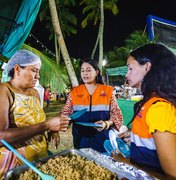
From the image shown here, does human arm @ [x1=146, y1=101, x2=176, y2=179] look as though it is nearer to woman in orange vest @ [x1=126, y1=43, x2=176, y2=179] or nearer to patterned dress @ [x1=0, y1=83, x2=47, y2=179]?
woman in orange vest @ [x1=126, y1=43, x2=176, y2=179]

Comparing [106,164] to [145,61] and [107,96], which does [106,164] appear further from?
[107,96]

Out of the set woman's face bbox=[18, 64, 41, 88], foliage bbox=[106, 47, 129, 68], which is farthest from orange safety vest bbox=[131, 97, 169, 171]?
foliage bbox=[106, 47, 129, 68]

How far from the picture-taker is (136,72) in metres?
1.64

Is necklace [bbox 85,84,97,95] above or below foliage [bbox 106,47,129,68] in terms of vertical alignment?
below

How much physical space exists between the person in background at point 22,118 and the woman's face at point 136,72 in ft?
2.12

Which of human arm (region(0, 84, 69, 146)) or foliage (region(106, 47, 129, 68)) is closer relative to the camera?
human arm (region(0, 84, 69, 146))

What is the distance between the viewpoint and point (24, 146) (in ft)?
5.64

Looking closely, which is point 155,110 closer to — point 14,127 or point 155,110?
point 155,110

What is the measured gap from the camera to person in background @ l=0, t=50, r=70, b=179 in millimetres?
1563

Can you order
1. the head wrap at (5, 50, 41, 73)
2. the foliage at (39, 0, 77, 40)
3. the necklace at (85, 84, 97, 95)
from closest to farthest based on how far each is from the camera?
the head wrap at (5, 50, 41, 73), the necklace at (85, 84, 97, 95), the foliage at (39, 0, 77, 40)

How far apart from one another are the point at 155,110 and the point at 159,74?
0.33 m

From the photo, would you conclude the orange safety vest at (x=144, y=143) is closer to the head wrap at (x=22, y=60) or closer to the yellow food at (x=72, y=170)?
the yellow food at (x=72, y=170)

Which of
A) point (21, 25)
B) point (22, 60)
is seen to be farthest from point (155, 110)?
point (21, 25)

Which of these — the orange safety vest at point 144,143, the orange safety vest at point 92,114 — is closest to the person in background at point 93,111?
the orange safety vest at point 92,114
